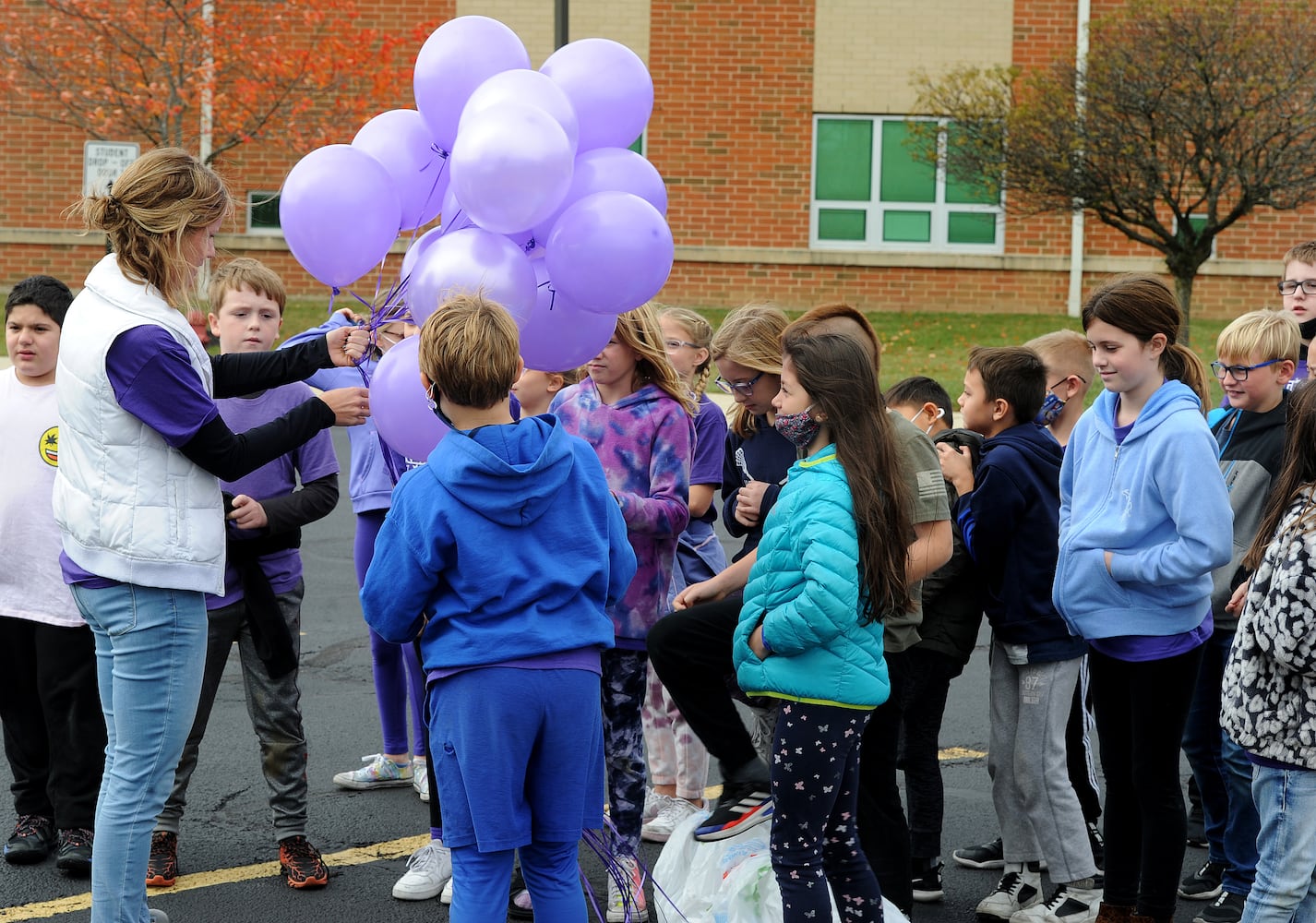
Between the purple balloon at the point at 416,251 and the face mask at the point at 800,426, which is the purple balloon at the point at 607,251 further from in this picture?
the face mask at the point at 800,426

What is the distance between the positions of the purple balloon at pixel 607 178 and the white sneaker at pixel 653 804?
225 cm

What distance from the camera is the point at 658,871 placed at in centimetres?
409

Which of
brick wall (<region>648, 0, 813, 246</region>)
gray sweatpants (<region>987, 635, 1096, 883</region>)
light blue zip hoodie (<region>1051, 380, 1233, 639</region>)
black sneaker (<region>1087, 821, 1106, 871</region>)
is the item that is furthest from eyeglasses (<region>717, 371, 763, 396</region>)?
brick wall (<region>648, 0, 813, 246</region>)

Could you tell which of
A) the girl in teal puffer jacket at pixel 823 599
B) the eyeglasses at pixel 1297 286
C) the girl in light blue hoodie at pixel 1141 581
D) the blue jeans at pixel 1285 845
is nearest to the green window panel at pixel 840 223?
the eyeglasses at pixel 1297 286

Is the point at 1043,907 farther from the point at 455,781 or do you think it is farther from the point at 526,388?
the point at 526,388

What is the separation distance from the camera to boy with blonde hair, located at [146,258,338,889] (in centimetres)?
439

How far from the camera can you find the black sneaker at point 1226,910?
4.18 meters

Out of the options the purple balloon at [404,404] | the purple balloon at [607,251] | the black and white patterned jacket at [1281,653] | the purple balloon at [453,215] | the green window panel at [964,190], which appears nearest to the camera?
the black and white patterned jacket at [1281,653]

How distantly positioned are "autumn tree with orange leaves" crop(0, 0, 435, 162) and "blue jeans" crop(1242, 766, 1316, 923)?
16.4 metres

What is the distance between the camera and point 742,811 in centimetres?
400

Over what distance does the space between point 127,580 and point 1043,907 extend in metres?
2.94

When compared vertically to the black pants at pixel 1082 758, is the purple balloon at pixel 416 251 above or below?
above

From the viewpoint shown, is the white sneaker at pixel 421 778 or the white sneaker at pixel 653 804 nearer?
the white sneaker at pixel 653 804

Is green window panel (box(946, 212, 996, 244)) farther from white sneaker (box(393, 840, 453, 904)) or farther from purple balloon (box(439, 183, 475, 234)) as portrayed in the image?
white sneaker (box(393, 840, 453, 904))
